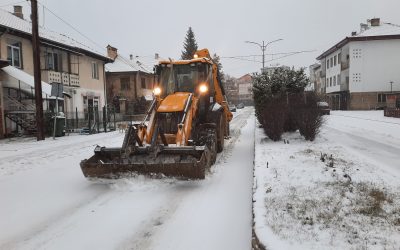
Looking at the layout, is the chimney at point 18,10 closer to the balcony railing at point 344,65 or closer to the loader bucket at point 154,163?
the loader bucket at point 154,163

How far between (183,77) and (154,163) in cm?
392

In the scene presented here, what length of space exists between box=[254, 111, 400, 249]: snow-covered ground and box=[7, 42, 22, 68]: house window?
1710cm

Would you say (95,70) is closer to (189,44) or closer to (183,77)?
(183,77)

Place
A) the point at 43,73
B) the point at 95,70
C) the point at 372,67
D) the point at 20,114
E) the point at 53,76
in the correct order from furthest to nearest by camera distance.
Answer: the point at 372,67 → the point at 95,70 → the point at 53,76 → the point at 43,73 → the point at 20,114

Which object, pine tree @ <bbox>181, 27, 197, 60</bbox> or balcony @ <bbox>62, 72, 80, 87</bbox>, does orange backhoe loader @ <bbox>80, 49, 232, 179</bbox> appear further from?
pine tree @ <bbox>181, 27, 197, 60</bbox>

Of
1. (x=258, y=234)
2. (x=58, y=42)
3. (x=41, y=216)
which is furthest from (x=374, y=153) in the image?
(x=58, y=42)

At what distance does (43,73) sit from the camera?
24453 mm

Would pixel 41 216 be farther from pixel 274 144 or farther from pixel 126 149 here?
pixel 274 144

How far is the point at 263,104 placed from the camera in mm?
15523

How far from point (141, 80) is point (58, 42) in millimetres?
23325

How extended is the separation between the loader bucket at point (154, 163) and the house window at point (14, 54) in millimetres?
16005

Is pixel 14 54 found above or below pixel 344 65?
below

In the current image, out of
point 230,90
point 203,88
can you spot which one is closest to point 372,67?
point 203,88

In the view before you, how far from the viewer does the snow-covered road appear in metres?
5.03
